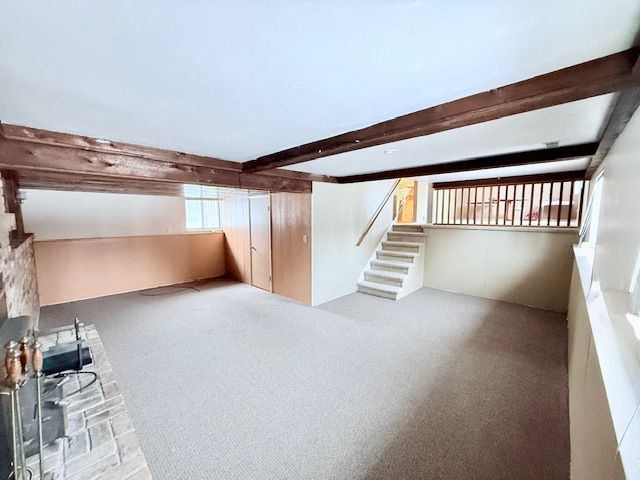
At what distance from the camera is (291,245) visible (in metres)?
5.00

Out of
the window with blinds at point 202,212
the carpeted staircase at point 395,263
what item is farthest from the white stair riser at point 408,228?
the window with blinds at point 202,212

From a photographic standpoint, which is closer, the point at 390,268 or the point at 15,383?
the point at 15,383

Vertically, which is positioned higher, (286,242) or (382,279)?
(286,242)

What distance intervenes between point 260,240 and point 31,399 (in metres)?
4.38

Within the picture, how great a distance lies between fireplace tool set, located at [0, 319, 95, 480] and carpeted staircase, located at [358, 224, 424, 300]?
4.26m

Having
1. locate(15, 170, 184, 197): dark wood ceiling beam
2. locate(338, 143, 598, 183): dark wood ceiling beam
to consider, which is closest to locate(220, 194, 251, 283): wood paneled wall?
locate(15, 170, 184, 197): dark wood ceiling beam

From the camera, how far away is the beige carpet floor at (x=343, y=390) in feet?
5.74

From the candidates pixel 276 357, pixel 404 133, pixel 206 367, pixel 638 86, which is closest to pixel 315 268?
pixel 276 357

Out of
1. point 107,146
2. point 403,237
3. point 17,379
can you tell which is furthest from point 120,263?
point 403,237

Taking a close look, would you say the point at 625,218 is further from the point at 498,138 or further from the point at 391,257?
the point at 391,257

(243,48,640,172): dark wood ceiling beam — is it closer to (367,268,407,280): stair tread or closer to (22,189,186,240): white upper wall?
(367,268,407,280): stair tread

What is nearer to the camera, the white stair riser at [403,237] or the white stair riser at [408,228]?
the white stair riser at [403,237]

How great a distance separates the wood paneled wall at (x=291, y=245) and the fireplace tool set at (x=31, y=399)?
3.07 m

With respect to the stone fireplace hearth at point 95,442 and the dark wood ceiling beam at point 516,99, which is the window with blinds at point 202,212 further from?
the dark wood ceiling beam at point 516,99
